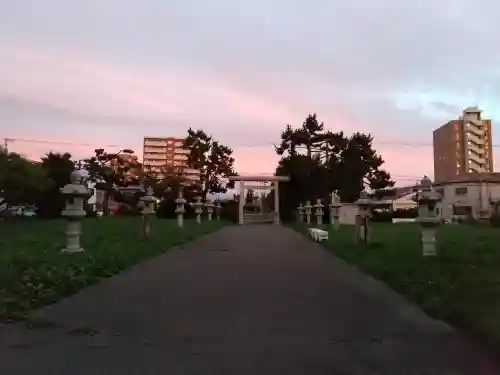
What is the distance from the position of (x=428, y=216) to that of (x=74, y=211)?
20.3 feet

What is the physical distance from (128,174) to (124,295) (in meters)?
45.2

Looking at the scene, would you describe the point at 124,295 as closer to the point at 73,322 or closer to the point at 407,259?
the point at 73,322

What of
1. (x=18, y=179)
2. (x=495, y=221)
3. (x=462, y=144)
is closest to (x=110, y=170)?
(x=18, y=179)

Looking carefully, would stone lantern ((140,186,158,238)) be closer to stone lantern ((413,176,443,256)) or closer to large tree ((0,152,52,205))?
stone lantern ((413,176,443,256))

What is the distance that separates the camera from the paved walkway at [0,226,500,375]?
11.8 ft

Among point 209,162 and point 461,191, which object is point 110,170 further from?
point 461,191

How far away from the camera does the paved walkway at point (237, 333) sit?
3594 millimetres

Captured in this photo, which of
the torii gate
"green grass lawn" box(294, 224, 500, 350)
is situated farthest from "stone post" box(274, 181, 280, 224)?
"green grass lawn" box(294, 224, 500, 350)

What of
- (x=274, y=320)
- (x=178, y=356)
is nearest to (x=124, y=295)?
(x=274, y=320)

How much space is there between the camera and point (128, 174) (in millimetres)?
50062

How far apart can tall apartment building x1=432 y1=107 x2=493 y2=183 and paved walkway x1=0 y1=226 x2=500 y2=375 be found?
65456mm

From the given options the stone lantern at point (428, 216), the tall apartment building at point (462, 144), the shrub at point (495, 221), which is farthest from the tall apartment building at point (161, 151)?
the stone lantern at point (428, 216)

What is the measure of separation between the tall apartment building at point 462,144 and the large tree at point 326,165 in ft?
101

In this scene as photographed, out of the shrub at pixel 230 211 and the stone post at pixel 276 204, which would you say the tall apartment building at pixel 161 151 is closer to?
the shrub at pixel 230 211
